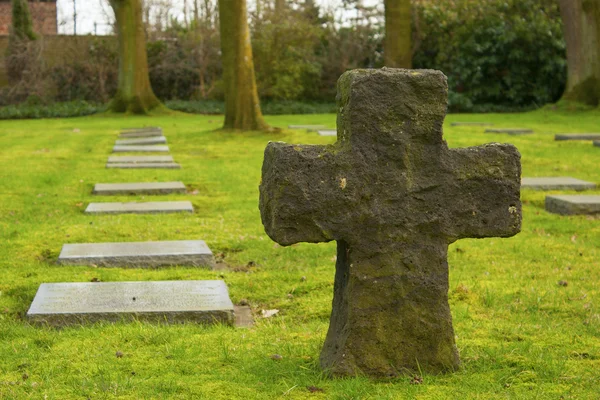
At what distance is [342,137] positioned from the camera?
4.27 m

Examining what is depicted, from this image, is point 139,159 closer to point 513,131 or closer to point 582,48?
point 513,131

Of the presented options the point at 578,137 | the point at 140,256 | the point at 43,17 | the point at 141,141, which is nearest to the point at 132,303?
the point at 140,256

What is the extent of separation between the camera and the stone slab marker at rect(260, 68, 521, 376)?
161 inches

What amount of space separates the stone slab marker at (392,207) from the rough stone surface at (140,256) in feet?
9.39

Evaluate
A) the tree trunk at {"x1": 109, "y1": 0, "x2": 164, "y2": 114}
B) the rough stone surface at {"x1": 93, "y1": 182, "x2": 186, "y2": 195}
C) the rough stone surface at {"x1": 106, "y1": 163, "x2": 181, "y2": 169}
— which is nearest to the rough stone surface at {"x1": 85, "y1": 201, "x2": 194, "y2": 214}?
the rough stone surface at {"x1": 93, "y1": 182, "x2": 186, "y2": 195}

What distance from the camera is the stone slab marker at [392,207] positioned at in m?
4.09

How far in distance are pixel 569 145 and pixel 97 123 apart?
45.3 feet

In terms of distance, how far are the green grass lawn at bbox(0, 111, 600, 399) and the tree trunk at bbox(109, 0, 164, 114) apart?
1500cm

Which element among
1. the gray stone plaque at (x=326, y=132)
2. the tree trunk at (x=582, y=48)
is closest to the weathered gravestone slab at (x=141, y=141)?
the gray stone plaque at (x=326, y=132)

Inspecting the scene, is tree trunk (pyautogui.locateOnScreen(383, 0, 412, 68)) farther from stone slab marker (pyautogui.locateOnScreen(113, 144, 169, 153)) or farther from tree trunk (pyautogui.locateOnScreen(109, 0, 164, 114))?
stone slab marker (pyautogui.locateOnScreen(113, 144, 169, 153))

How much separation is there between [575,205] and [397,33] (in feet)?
51.0

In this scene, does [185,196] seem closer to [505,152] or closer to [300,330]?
[300,330]

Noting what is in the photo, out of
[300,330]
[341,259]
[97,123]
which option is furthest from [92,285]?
[97,123]

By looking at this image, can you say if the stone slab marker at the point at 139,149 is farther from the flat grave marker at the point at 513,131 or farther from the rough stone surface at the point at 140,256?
the rough stone surface at the point at 140,256
